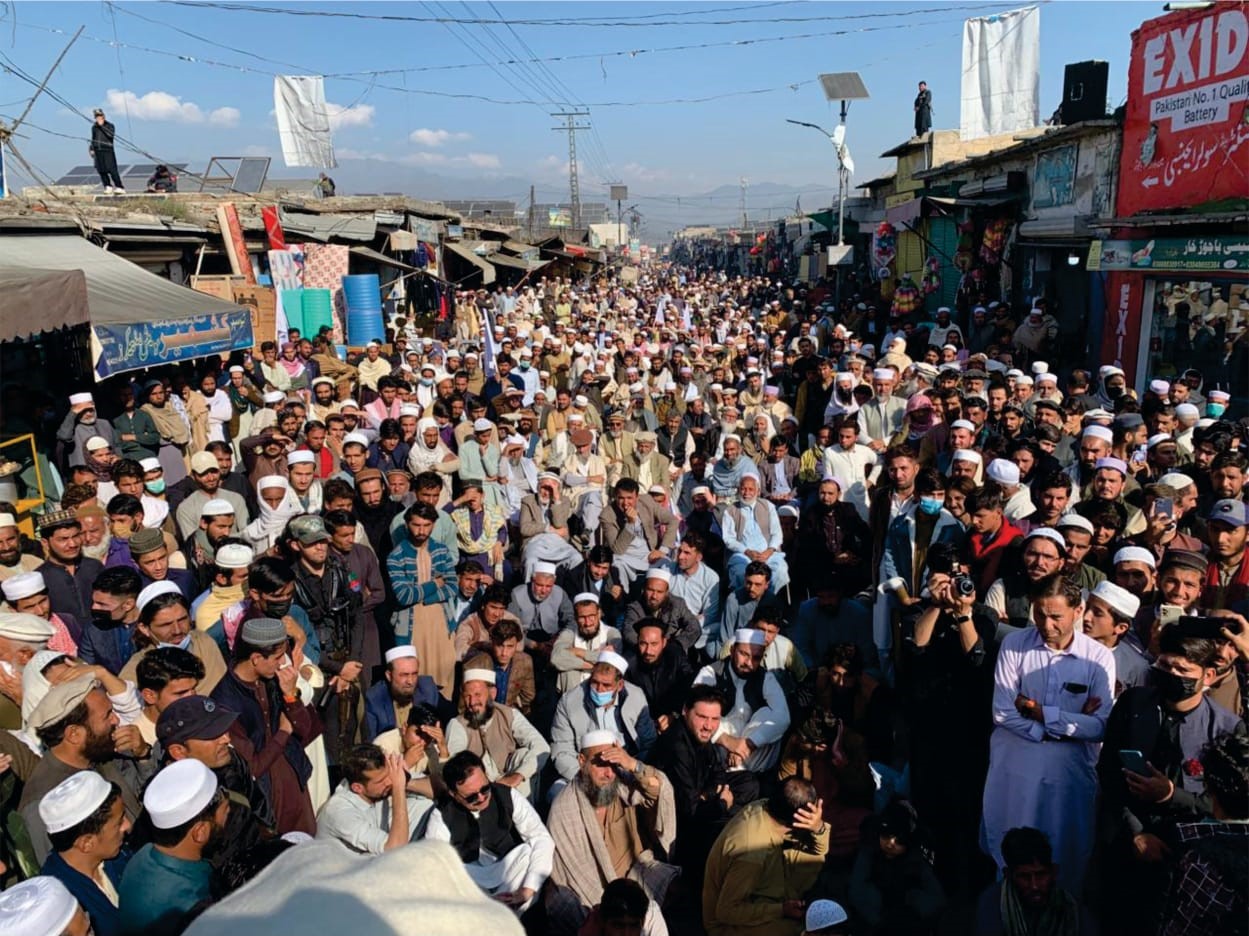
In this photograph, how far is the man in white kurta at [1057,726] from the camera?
11.3 feet

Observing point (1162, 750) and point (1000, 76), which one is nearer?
point (1162, 750)

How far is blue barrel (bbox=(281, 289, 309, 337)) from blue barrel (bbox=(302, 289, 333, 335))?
63 millimetres

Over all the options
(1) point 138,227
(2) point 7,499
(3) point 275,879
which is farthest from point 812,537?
(1) point 138,227

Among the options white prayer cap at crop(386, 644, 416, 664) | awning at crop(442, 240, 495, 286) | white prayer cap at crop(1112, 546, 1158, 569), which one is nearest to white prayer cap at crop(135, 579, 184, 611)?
white prayer cap at crop(386, 644, 416, 664)

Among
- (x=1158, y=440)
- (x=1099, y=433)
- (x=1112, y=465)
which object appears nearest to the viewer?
(x=1112, y=465)

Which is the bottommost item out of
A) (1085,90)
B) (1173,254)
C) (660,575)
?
(660,575)

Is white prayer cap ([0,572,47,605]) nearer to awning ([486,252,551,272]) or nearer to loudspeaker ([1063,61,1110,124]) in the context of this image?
loudspeaker ([1063,61,1110,124])

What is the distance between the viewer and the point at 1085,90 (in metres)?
13.5

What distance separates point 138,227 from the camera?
11.6 meters

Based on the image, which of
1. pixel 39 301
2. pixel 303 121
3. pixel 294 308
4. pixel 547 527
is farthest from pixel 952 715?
pixel 303 121

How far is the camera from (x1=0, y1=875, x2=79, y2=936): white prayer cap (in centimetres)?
216

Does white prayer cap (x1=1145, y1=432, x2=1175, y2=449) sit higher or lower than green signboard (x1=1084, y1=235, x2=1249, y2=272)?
lower

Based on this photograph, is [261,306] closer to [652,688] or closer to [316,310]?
[316,310]

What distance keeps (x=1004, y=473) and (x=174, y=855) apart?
4.90 metres
